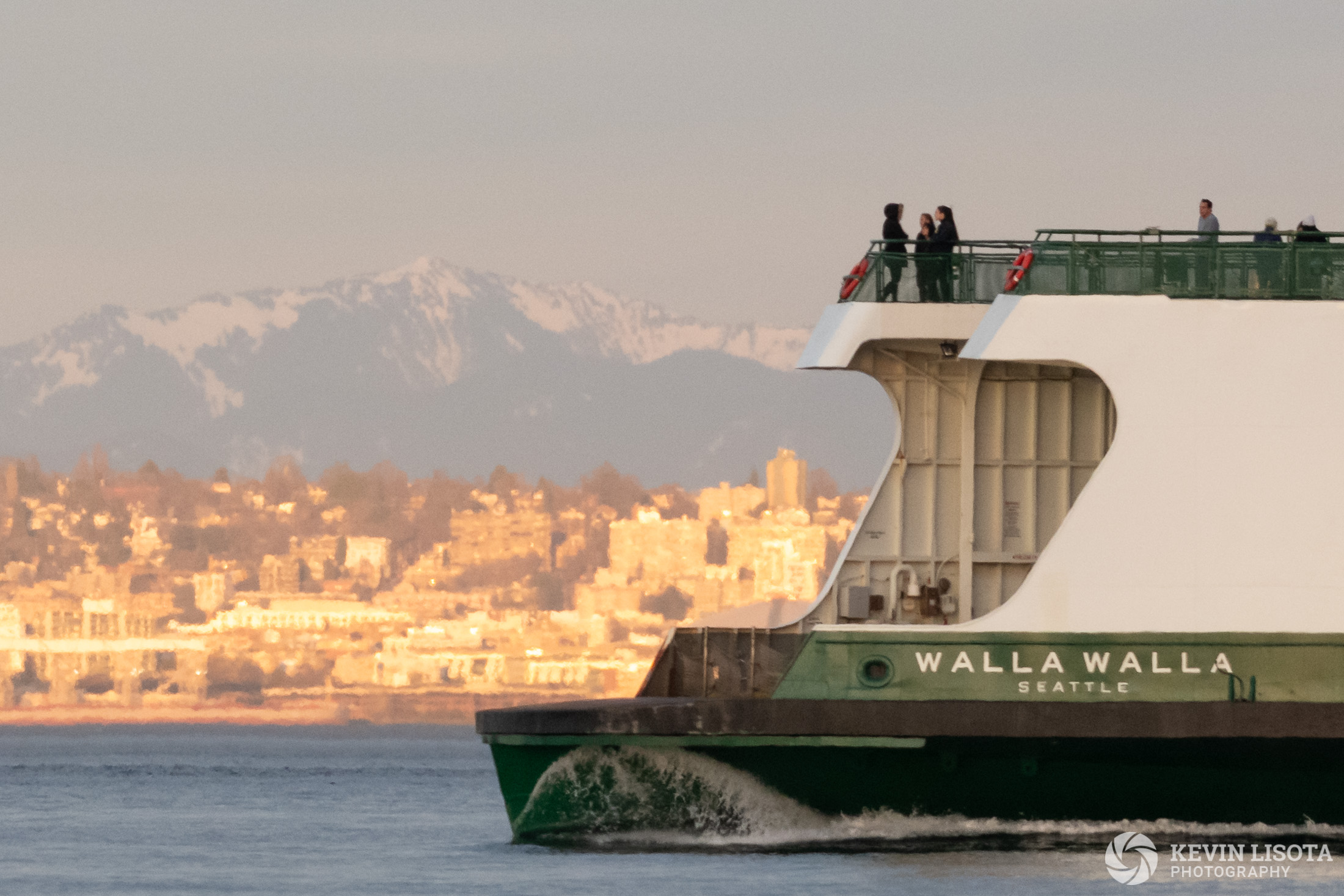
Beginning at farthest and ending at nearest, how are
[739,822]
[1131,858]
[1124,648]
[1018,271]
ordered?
[1018,271] → [739,822] → [1124,648] → [1131,858]

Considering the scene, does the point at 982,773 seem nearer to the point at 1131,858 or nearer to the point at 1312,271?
the point at 1131,858

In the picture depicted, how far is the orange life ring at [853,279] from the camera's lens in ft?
87.9

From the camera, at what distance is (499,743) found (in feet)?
86.1

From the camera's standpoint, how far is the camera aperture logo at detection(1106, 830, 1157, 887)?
2395cm

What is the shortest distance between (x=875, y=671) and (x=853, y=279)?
13.1 feet

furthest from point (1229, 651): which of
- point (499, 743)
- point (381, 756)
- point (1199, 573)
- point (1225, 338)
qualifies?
point (381, 756)

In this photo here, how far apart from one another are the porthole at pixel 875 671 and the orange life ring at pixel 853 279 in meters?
3.78

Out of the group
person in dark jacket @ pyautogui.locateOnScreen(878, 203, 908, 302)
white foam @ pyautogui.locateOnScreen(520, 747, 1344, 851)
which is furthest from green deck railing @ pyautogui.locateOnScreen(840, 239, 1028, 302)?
white foam @ pyautogui.locateOnScreen(520, 747, 1344, 851)

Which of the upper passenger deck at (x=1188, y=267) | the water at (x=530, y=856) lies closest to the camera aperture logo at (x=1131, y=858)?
the water at (x=530, y=856)

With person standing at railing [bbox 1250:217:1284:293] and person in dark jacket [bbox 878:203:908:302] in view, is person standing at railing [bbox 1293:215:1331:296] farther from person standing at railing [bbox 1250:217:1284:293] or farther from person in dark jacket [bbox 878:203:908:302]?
person in dark jacket [bbox 878:203:908:302]

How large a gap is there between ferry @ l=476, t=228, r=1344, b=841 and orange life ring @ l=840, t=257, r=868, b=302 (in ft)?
4.64

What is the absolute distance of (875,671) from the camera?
25.2 meters

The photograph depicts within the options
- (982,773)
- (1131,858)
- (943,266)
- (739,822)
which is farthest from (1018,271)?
(739,822)

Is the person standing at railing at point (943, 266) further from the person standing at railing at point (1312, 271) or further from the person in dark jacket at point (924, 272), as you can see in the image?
the person standing at railing at point (1312, 271)
